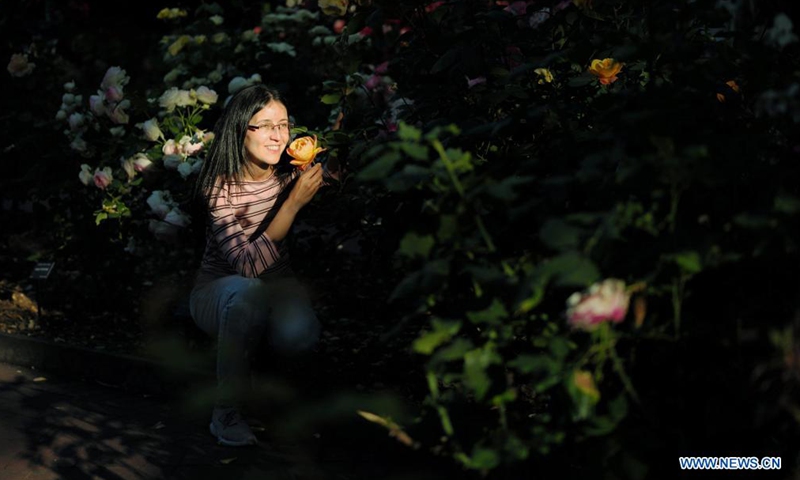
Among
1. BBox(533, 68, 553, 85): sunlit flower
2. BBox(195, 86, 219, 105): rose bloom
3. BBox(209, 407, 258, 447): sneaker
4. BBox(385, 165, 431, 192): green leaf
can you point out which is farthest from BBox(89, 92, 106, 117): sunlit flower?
BBox(385, 165, 431, 192): green leaf

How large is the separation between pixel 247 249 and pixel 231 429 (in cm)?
67

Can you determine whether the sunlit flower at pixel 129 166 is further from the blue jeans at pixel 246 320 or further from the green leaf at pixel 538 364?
the green leaf at pixel 538 364

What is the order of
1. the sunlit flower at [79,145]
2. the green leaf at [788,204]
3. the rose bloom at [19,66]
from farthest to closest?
1. the rose bloom at [19,66]
2. the sunlit flower at [79,145]
3. the green leaf at [788,204]

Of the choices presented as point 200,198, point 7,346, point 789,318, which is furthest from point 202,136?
point 789,318

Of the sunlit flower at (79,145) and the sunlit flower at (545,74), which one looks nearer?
the sunlit flower at (545,74)

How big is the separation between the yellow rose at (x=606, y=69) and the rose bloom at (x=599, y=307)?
136cm

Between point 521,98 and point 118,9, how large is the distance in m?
6.66

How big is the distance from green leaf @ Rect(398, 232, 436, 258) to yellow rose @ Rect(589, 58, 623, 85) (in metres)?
1.23

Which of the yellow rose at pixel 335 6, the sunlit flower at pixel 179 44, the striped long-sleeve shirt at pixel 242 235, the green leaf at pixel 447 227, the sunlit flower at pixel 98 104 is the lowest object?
the striped long-sleeve shirt at pixel 242 235

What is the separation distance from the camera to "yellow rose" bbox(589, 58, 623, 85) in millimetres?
Answer: 3381

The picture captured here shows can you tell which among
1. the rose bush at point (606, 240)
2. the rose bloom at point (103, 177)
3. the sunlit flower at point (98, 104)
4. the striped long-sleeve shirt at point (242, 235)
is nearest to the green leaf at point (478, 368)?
the rose bush at point (606, 240)

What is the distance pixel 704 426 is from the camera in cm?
245

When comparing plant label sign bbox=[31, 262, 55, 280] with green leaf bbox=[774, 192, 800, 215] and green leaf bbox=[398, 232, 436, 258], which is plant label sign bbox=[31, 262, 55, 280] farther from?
green leaf bbox=[774, 192, 800, 215]

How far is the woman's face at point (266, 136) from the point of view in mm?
4199
